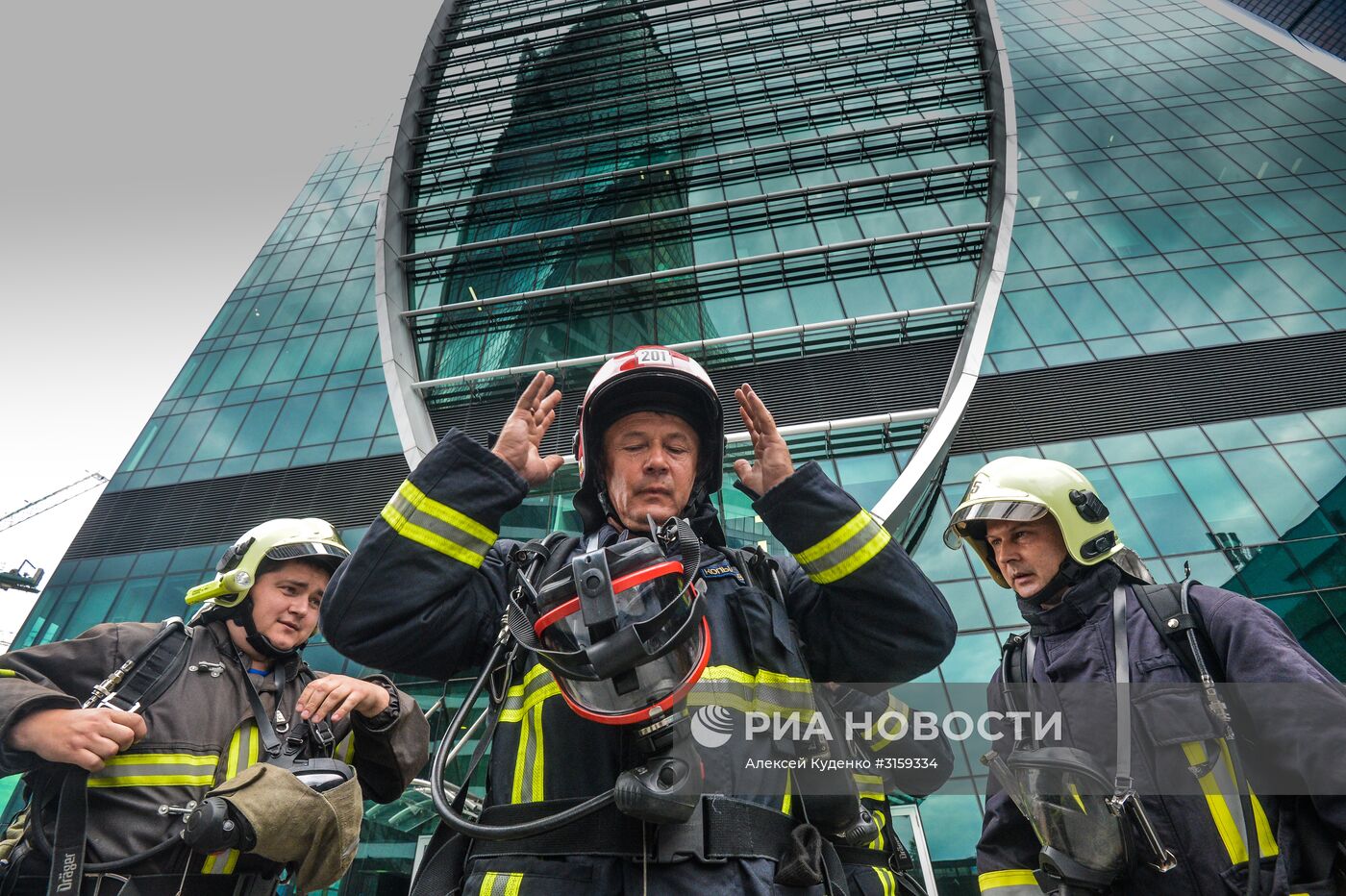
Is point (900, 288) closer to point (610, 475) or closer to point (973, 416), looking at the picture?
point (973, 416)

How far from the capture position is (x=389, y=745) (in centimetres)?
311

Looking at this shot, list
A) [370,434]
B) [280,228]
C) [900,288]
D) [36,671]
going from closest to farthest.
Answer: [36,671], [900,288], [370,434], [280,228]

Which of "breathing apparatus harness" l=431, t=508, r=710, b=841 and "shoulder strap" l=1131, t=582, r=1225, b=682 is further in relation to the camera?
"shoulder strap" l=1131, t=582, r=1225, b=682

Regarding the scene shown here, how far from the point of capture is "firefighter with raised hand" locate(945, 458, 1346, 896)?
2113mm

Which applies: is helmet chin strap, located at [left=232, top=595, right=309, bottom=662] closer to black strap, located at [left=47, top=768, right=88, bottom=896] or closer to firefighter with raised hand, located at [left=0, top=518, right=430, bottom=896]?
firefighter with raised hand, located at [left=0, top=518, right=430, bottom=896]

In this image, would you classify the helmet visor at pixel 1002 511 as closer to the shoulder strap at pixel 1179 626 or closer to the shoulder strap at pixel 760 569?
the shoulder strap at pixel 1179 626

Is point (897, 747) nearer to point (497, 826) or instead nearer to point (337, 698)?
point (497, 826)

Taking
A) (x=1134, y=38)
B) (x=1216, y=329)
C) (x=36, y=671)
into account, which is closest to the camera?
(x=36, y=671)

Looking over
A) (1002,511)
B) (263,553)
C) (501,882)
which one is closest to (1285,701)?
(1002,511)

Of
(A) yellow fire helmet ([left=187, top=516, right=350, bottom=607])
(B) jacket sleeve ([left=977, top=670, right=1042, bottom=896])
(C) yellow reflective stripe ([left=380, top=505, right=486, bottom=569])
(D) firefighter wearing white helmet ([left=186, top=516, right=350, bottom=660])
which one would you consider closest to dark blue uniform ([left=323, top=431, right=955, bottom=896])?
(C) yellow reflective stripe ([left=380, top=505, right=486, bottom=569])

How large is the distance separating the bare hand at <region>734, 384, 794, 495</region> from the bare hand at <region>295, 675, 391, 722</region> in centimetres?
184

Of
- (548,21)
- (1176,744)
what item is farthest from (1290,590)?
(548,21)

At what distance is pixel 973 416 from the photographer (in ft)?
42.2

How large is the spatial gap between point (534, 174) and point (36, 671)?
15.7 metres
